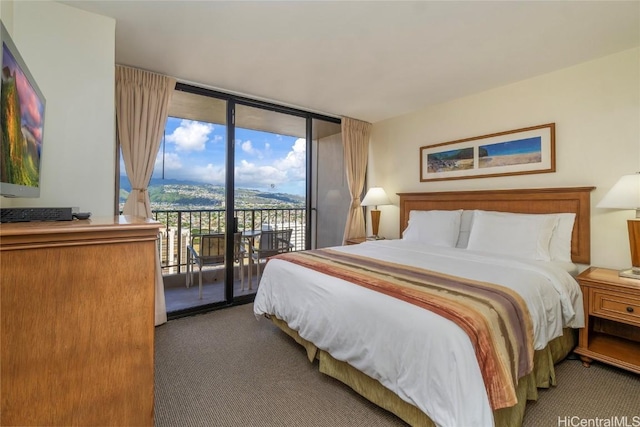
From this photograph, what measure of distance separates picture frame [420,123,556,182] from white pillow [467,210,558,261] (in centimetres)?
58

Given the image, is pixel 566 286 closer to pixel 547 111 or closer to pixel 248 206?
pixel 547 111

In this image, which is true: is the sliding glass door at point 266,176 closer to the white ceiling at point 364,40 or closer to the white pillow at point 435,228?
the white ceiling at point 364,40

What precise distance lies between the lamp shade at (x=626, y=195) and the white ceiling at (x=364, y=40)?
110 cm

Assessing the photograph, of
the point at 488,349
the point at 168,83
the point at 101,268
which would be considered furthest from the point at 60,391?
the point at 168,83

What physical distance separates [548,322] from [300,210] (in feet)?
10.2

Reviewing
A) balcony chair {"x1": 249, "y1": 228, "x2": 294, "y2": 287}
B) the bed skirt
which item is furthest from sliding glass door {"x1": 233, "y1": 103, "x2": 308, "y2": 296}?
the bed skirt

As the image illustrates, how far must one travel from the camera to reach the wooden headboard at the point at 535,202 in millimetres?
2566

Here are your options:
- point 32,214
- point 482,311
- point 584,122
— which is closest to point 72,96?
point 32,214

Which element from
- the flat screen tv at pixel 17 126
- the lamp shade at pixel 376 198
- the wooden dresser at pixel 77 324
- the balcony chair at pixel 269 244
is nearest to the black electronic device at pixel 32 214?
the flat screen tv at pixel 17 126

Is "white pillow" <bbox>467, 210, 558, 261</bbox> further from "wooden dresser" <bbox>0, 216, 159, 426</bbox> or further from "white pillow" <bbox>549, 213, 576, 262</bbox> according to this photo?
"wooden dresser" <bbox>0, 216, 159, 426</bbox>

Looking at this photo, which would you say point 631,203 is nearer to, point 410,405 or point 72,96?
point 410,405

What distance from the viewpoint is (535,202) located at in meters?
2.86

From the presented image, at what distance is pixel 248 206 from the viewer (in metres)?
4.01

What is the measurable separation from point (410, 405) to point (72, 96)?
2793 mm
